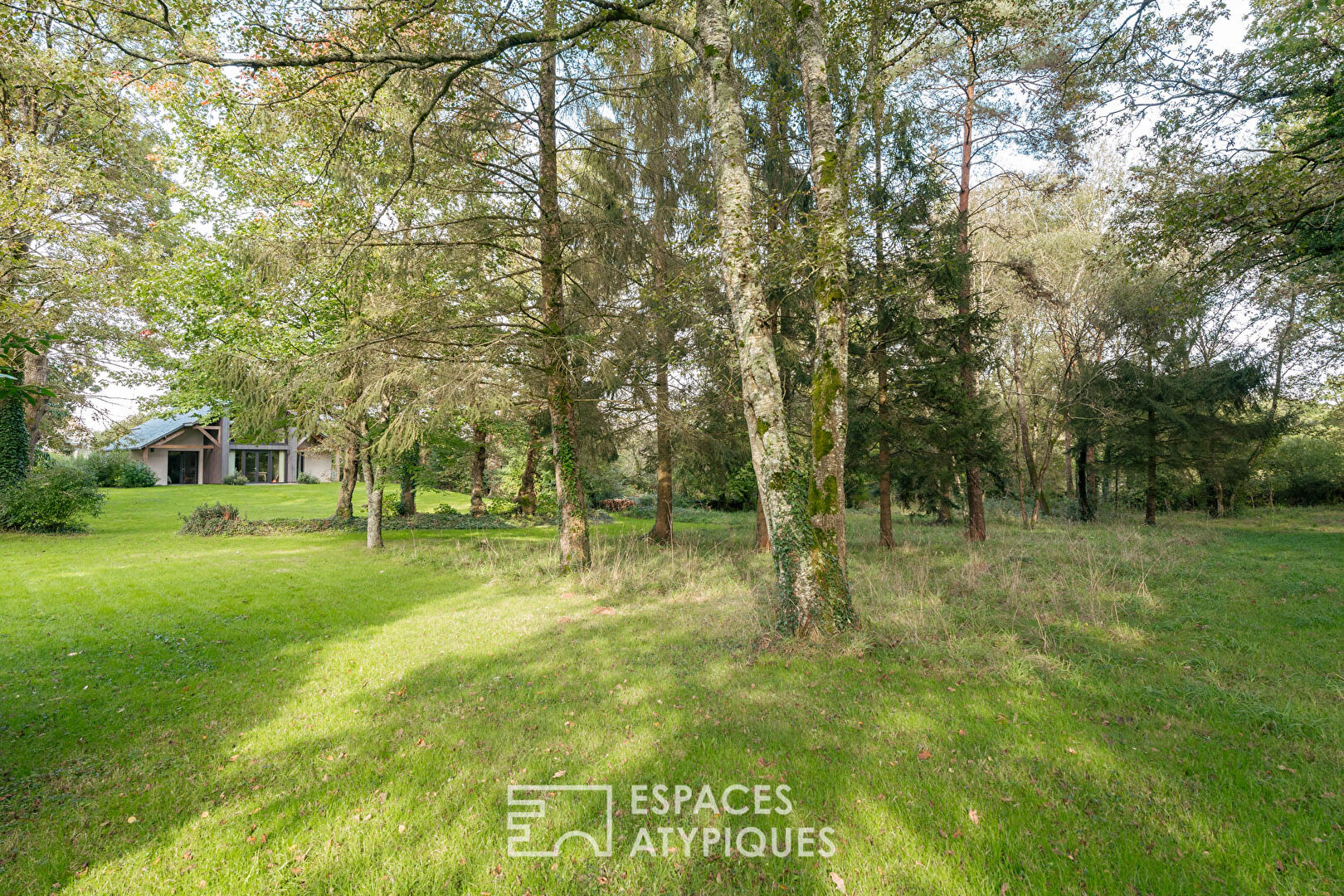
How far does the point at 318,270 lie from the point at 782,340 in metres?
8.81

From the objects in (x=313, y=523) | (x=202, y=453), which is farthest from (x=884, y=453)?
(x=202, y=453)

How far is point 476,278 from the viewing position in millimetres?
9656

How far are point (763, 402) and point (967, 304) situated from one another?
8.55 meters

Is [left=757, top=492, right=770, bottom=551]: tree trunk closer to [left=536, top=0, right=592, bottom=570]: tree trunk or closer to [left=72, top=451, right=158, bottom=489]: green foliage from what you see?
[left=536, top=0, right=592, bottom=570]: tree trunk

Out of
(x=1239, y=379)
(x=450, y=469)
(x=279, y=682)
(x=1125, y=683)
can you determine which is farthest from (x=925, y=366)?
(x=450, y=469)

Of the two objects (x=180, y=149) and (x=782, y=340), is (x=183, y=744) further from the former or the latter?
(x=180, y=149)

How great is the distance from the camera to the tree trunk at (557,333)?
9.59 m

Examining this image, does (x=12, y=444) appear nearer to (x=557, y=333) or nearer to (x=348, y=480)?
(x=348, y=480)

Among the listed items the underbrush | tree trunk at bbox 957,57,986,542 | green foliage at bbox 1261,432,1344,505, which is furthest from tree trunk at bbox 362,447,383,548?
green foliage at bbox 1261,432,1344,505

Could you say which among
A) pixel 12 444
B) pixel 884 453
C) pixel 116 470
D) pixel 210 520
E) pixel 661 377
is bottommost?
pixel 210 520

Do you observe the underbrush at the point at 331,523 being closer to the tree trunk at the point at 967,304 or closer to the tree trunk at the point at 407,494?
the tree trunk at the point at 407,494

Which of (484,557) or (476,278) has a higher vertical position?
(476,278)

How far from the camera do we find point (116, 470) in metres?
27.1

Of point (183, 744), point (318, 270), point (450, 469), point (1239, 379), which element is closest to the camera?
point (183, 744)
